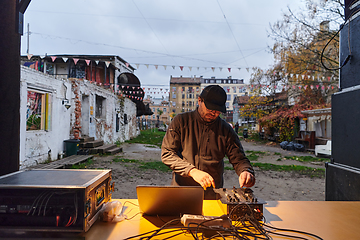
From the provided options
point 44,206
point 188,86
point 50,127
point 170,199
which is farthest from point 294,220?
point 188,86

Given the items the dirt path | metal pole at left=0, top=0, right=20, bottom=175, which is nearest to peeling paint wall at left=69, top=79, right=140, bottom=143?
the dirt path

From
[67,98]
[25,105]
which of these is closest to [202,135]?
[25,105]

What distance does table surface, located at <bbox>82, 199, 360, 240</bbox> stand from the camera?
55.2 inches

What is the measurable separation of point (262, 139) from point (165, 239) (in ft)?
73.5

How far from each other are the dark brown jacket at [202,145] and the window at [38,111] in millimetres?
6938

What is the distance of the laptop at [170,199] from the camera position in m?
1.50

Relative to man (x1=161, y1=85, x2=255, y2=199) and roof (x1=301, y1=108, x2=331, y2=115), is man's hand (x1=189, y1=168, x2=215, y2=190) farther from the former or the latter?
roof (x1=301, y1=108, x2=331, y2=115)

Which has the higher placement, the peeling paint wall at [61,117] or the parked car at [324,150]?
the peeling paint wall at [61,117]

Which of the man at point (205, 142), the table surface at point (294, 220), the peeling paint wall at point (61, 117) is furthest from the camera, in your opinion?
the peeling paint wall at point (61, 117)

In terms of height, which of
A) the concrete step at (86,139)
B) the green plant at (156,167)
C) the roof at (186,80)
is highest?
the roof at (186,80)

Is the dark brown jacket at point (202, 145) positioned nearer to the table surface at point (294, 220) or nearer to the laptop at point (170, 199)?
the table surface at point (294, 220)

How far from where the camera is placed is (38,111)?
26.2ft

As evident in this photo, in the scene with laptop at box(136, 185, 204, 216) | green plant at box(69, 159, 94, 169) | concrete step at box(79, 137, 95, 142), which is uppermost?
laptop at box(136, 185, 204, 216)

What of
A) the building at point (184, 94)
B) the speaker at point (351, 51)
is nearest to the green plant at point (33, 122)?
the speaker at point (351, 51)
